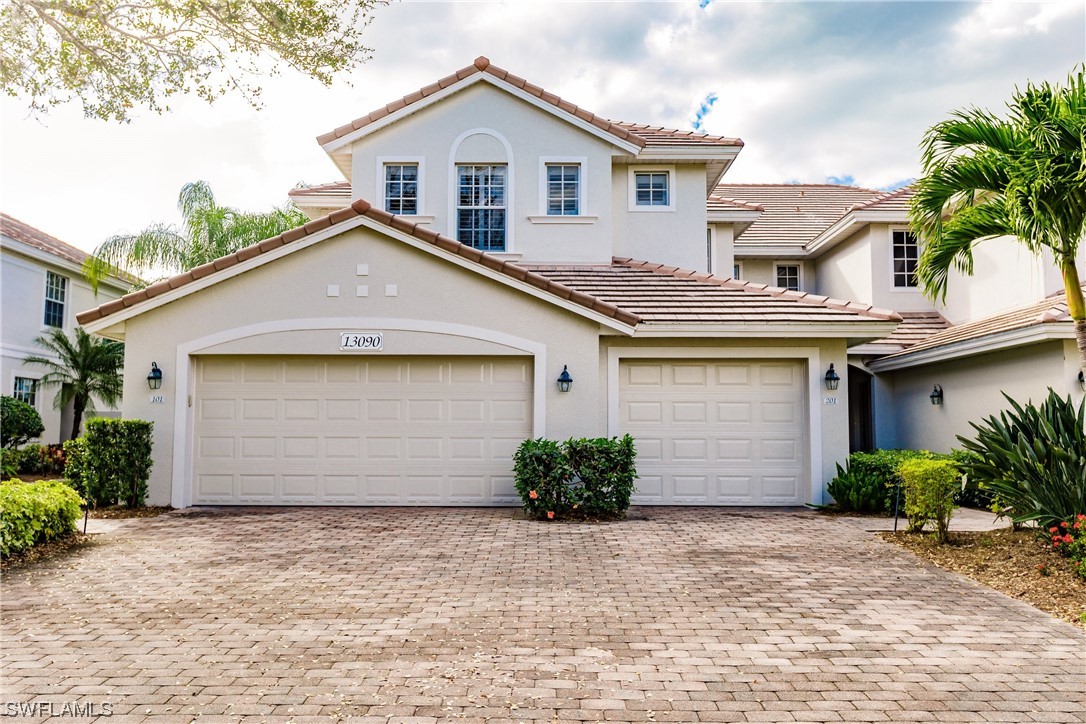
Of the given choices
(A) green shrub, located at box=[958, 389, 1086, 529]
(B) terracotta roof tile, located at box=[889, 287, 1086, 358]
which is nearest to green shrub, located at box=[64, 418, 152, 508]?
(A) green shrub, located at box=[958, 389, 1086, 529]

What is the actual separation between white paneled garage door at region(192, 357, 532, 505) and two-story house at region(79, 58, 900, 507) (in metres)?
0.03

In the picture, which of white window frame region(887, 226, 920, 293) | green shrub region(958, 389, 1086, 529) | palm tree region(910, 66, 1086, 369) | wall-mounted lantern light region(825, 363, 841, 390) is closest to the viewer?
palm tree region(910, 66, 1086, 369)

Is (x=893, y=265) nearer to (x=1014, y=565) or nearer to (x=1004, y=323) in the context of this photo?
(x=1004, y=323)

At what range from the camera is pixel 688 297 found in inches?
496

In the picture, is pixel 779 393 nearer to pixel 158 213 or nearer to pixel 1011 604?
pixel 1011 604

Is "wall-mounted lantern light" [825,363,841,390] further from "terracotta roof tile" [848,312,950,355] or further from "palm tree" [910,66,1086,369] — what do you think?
"terracotta roof tile" [848,312,950,355]

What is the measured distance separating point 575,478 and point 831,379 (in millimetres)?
4635

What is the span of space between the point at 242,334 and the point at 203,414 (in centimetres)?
145

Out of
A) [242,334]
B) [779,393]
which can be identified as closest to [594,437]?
[779,393]

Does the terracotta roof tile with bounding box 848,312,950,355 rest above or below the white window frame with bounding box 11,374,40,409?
above

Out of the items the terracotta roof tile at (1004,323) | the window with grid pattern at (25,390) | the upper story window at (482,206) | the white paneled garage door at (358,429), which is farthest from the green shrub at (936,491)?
the window with grid pattern at (25,390)

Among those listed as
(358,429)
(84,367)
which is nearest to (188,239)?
(84,367)

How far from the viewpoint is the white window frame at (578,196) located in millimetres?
14375

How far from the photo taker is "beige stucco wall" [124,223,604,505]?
1136 cm
